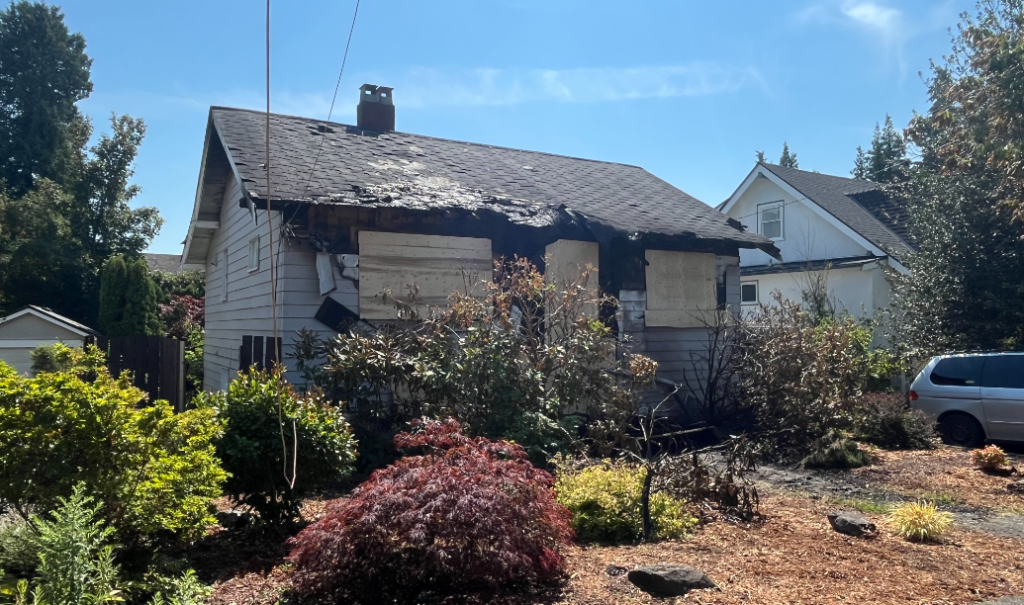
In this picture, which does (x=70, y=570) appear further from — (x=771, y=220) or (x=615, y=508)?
(x=771, y=220)

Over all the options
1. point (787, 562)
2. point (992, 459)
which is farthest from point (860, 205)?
point (787, 562)

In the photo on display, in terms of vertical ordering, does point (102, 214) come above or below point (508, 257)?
above

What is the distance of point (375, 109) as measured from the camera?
1534cm

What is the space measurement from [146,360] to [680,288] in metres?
9.22

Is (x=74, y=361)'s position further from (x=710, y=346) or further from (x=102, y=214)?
(x=102, y=214)

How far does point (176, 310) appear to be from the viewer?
952 inches

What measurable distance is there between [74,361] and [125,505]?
5.84 m

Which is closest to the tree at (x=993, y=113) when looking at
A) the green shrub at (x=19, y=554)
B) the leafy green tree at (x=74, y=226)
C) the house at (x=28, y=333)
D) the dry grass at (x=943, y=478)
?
the dry grass at (x=943, y=478)

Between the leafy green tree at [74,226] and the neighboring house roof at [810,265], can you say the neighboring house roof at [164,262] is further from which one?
the neighboring house roof at [810,265]

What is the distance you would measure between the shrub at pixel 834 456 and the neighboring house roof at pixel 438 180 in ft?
14.5

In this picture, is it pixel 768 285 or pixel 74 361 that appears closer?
pixel 74 361

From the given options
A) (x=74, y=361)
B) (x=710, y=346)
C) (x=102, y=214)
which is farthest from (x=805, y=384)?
(x=102, y=214)

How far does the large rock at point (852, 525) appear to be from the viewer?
6344mm

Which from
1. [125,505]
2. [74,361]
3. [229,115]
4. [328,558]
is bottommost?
[328,558]
